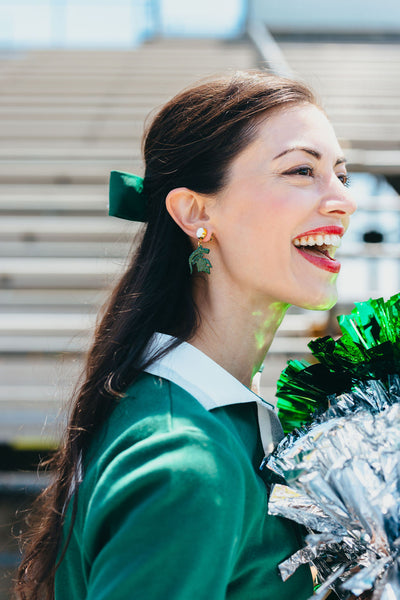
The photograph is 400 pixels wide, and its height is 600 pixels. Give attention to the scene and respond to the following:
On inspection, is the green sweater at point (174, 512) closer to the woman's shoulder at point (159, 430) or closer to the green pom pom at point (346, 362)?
the woman's shoulder at point (159, 430)

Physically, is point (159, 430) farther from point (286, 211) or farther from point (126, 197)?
point (126, 197)

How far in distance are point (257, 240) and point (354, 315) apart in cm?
21

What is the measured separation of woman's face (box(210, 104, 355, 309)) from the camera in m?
1.17

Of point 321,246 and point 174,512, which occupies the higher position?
point 321,246

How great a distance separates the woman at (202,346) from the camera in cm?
84

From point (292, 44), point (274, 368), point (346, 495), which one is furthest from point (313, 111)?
point (292, 44)

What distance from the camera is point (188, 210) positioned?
49.8 inches

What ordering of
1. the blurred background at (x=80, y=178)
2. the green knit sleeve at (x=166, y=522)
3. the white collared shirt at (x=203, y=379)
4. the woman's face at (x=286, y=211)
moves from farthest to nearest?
1. the blurred background at (x=80, y=178)
2. the woman's face at (x=286, y=211)
3. the white collared shirt at (x=203, y=379)
4. the green knit sleeve at (x=166, y=522)

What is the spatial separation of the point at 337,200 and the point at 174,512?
2.07 feet

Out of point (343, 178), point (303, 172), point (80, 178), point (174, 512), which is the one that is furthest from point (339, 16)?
point (174, 512)

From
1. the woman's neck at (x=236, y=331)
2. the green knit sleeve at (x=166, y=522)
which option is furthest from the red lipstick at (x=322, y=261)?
the green knit sleeve at (x=166, y=522)

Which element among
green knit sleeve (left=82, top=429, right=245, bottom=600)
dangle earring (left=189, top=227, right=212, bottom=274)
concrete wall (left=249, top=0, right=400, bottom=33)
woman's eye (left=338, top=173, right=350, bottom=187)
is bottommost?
green knit sleeve (left=82, top=429, right=245, bottom=600)

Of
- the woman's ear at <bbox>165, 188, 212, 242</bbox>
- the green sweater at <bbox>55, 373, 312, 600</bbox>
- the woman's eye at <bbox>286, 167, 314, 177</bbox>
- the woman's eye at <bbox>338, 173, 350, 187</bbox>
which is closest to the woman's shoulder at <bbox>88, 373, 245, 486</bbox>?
the green sweater at <bbox>55, 373, 312, 600</bbox>

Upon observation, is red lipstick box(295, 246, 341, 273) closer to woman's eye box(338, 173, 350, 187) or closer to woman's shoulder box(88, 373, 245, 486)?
woman's eye box(338, 173, 350, 187)
